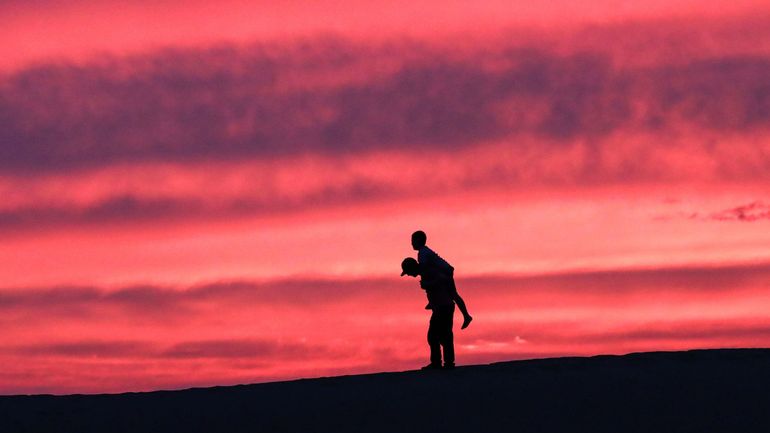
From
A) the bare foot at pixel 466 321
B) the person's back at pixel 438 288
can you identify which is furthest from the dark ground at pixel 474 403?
the person's back at pixel 438 288

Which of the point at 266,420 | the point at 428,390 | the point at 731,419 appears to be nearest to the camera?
the point at 731,419

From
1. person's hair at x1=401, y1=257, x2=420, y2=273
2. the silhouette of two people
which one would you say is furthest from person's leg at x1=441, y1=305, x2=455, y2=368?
person's hair at x1=401, y1=257, x2=420, y2=273

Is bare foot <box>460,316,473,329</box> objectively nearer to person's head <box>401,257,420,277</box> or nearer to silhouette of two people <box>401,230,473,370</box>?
silhouette of two people <box>401,230,473,370</box>

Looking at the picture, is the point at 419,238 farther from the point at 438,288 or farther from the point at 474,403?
the point at 474,403

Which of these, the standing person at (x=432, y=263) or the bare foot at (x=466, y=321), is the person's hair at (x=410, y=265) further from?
the bare foot at (x=466, y=321)

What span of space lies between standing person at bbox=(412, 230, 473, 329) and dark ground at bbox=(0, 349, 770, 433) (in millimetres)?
837

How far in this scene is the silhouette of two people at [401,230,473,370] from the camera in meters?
17.8

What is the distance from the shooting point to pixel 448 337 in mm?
17984

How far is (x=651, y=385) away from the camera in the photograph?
15.9 metres

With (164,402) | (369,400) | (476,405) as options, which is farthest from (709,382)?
(164,402)

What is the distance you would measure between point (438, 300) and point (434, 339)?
0.57 meters

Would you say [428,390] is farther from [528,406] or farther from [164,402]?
[164,402]

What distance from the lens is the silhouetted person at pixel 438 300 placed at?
700 inches

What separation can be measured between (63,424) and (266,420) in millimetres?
2425
